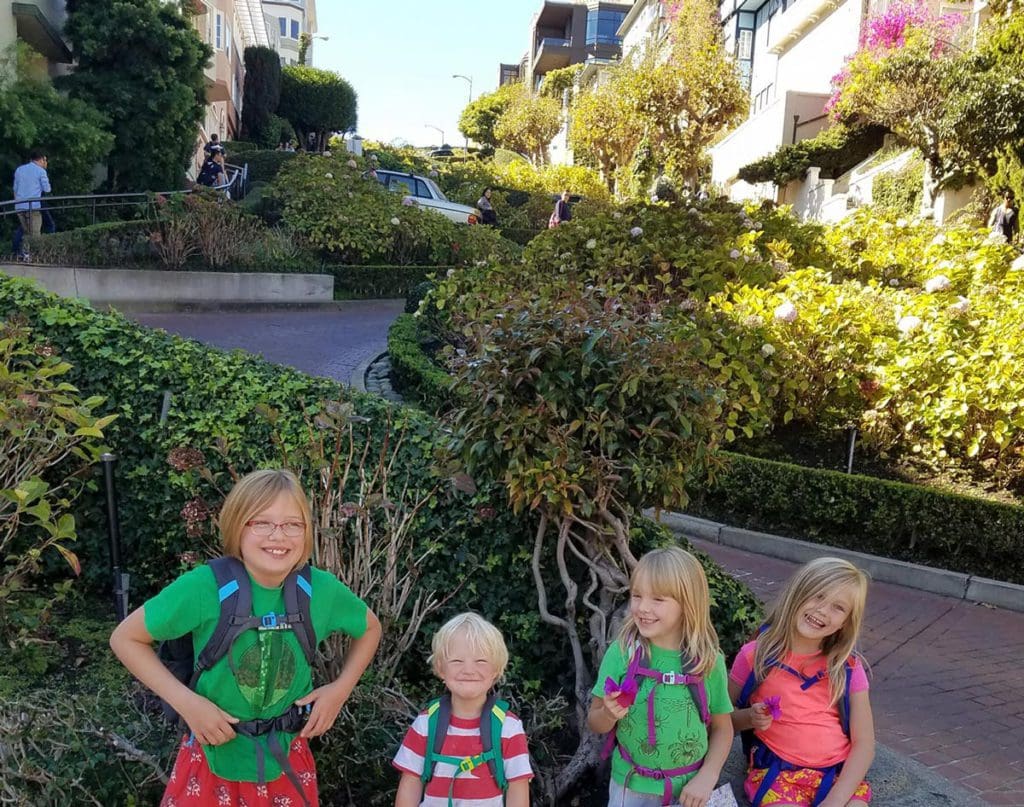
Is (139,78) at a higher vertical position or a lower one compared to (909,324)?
higher

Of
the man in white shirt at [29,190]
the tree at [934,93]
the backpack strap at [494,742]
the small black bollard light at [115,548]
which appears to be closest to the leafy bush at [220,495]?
the small black bollard light at [115,548]

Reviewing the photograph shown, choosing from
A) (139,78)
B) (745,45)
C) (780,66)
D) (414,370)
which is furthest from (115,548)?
(745,45)

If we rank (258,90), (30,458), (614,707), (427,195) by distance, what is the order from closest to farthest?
(614,707)
(30,458)
(427,195)
(258,90)

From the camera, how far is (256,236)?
14.1 metres

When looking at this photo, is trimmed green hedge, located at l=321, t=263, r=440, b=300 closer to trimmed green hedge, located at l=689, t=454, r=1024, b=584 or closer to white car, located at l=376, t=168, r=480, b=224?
white car, located at l=376, t=168, r=480, b=224

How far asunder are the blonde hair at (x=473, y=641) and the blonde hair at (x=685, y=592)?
1.43 ft

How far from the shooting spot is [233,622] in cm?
207

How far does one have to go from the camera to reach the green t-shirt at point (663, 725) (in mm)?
2416

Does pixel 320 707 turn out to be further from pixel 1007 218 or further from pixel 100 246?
pixel 1007 218

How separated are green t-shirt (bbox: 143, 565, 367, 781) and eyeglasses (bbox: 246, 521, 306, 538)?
0.46ft

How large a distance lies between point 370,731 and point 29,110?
13.8 meters

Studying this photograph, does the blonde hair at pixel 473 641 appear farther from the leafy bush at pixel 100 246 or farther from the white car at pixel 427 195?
the white car at pixel 427 195

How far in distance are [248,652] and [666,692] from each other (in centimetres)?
118

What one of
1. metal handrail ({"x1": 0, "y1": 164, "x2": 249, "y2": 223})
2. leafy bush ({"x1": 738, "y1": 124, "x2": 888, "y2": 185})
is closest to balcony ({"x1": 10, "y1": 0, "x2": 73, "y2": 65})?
metal handrail ({"x1": 0, "y1": 164, "x2": 249, "y2": 223})
